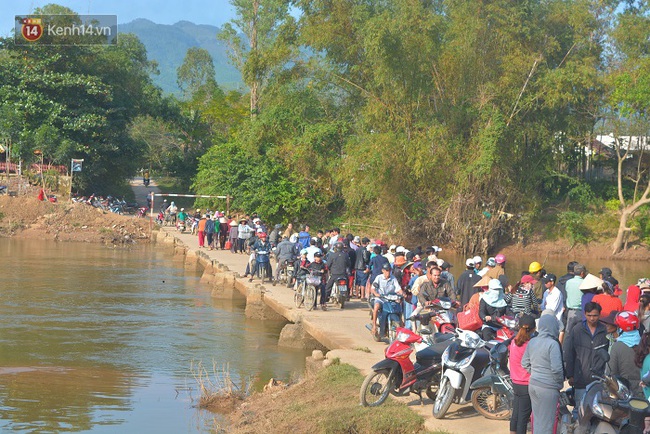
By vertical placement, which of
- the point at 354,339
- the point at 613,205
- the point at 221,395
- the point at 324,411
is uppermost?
the point at 613,205

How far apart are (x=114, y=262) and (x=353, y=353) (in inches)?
791

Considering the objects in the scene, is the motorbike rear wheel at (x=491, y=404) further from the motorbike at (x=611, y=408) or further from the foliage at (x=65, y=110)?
the foliage at (x=65, y=110)

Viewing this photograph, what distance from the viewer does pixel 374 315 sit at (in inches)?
595

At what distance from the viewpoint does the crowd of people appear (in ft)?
27.4

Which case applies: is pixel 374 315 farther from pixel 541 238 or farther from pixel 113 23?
pixel 113 23

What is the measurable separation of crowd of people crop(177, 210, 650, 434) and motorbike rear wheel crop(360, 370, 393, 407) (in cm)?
151

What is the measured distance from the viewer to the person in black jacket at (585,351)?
882cm

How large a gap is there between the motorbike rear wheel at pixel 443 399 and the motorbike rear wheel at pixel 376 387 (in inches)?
27.1

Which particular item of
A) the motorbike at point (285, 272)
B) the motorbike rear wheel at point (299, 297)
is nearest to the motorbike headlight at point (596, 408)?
the motorbike rear wheel at point (299, 297)

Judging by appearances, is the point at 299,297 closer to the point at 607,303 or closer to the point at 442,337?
the point at 442,337

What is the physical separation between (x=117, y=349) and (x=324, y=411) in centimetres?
756

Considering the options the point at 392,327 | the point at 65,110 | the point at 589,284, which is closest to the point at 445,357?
the point at 589,284

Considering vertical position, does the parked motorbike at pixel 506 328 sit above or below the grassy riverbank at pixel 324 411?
above

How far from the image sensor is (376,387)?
10812 millimetres
